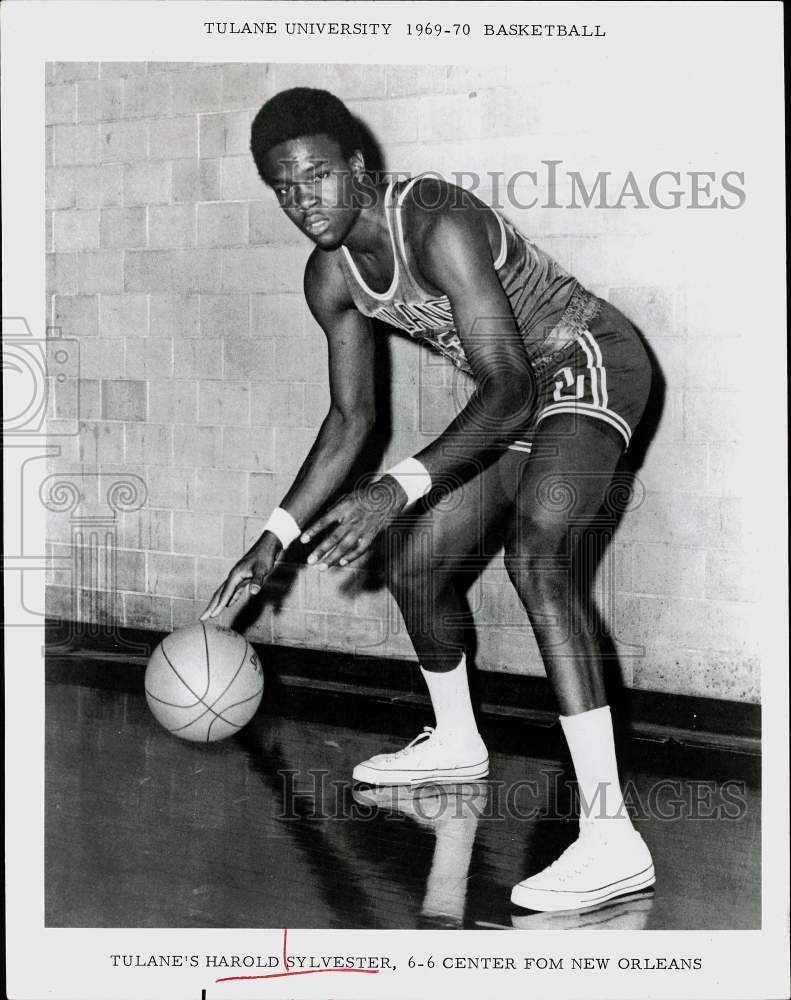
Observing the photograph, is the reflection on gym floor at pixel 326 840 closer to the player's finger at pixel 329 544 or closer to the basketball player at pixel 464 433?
the basketball player at pixel 464 433

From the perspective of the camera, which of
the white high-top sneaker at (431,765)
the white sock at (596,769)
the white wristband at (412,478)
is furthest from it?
the white high-top sneaker at (431,765)

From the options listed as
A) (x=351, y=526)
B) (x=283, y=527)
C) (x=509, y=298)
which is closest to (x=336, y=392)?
(x=283, y=527)

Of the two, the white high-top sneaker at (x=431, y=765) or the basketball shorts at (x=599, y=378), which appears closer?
the basketball shorts at (x=599, y=378)

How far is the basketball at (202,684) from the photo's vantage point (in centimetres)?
299

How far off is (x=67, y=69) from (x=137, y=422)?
1.31 m

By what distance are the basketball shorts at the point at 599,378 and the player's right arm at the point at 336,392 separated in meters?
0.48

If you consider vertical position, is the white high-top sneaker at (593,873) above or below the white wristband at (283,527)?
below

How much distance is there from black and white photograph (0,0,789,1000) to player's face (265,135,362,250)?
0.04 ft

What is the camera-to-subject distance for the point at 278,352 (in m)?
4.11

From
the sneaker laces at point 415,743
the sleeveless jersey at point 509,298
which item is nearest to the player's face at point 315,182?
the sleeveless jersey at point 509,298

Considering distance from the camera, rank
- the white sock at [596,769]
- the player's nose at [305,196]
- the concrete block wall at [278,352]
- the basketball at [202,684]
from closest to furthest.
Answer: the white sock at [596,769], the player's nose at [305,196], the basketball at [202,684], the concrete block wall at [278,352]

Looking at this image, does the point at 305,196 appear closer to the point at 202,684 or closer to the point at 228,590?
the point at 228,590

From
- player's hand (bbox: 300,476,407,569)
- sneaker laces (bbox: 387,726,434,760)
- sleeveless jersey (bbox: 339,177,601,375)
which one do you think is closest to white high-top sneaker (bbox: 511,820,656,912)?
sneaker laces (bbox: 387,726,434,760)

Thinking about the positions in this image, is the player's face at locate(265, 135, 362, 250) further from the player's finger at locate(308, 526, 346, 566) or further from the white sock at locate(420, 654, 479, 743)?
the white sock at locate(420, 654, 479, 743)
